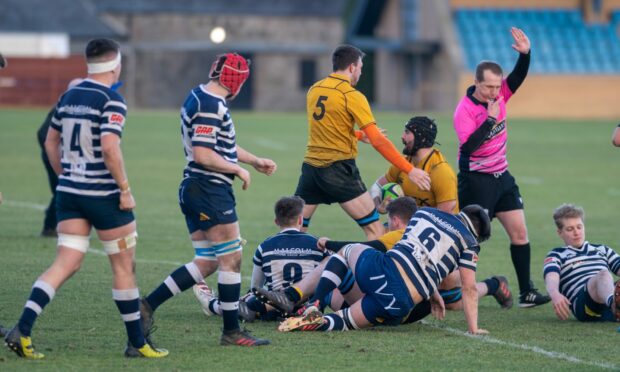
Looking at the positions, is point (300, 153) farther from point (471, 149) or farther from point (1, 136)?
point (471, 149)

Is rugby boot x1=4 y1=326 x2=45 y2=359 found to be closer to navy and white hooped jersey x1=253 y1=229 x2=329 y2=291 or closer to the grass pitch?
the grass pitch

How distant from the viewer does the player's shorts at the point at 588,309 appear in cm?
970

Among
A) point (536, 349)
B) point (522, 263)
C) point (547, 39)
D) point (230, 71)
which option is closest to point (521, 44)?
point (522, 263)

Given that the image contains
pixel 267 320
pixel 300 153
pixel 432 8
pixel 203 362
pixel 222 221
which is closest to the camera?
pixel 203 362

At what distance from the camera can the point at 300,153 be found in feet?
99.7

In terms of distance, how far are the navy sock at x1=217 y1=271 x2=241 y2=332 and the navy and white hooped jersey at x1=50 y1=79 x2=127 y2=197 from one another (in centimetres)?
115

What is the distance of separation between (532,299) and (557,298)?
3.71 ft

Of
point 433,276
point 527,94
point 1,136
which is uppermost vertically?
point 527,94

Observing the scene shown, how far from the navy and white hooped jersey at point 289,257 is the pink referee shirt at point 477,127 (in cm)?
184

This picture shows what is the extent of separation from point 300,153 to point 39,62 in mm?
25553

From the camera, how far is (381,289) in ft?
29.1

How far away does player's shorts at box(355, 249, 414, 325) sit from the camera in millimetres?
8844

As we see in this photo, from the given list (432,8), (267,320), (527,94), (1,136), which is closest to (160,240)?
(267,320)

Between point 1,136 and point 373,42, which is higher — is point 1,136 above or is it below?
below
